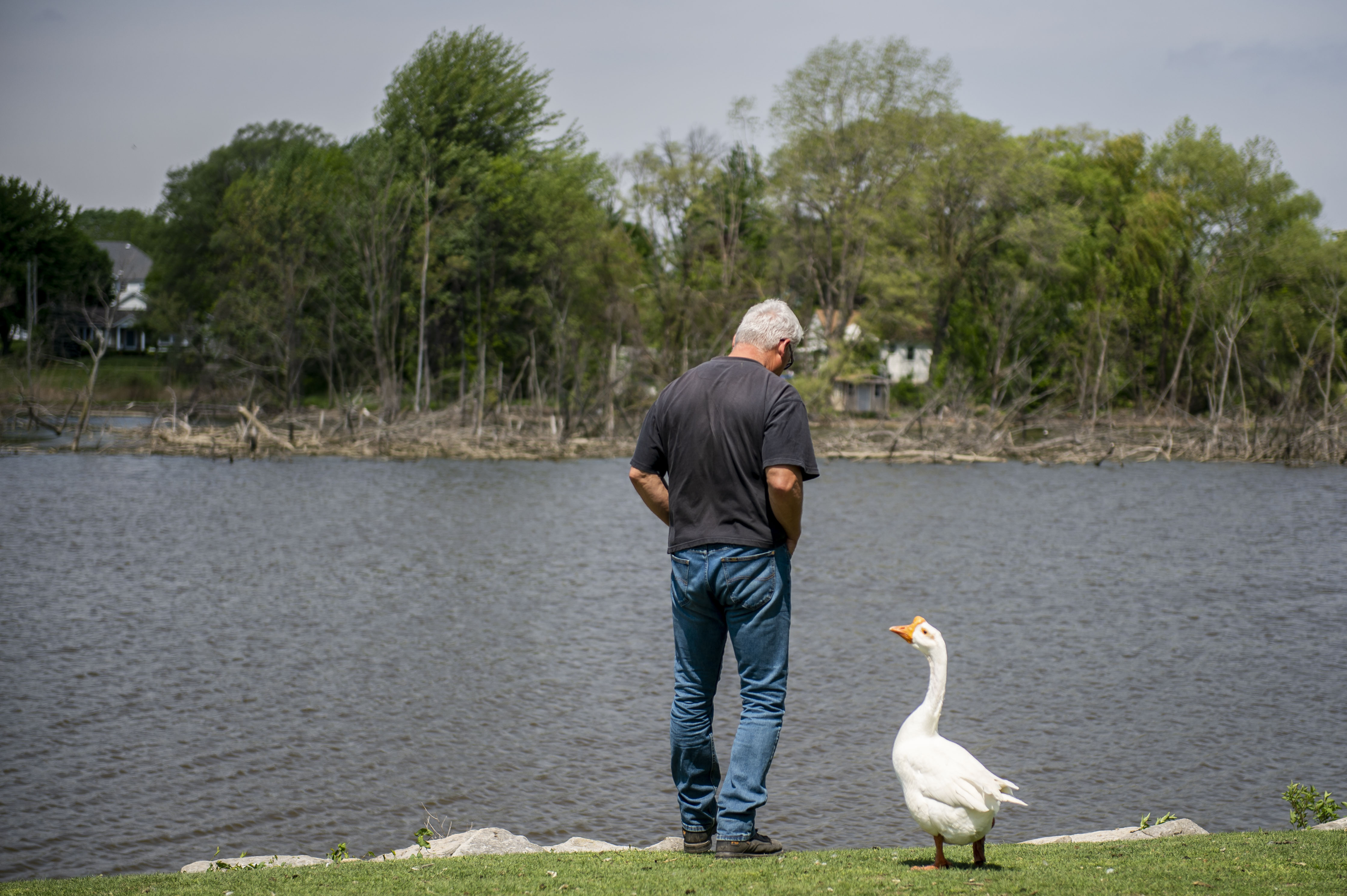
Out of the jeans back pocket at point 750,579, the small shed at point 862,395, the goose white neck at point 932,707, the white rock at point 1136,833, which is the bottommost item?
the white rock at point 1136,833

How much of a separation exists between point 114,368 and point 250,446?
36.0 meters

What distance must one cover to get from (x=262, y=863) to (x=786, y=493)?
147 inches

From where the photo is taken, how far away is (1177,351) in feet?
210

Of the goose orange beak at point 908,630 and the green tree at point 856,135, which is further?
the green tree at point 856,135

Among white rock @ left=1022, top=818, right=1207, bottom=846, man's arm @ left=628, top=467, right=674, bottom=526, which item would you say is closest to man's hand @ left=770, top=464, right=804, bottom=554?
man's arm @ left=628, top=467, right=674, bottom=526

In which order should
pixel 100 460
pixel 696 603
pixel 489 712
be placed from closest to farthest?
pixel 696 603 → pixel 489 712 → pixel 100 460

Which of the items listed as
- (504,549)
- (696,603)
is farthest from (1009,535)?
(696,603)

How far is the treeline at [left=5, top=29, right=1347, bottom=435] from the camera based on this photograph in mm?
51406

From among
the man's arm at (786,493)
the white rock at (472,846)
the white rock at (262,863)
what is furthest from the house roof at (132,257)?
the man's arm at (786,493)

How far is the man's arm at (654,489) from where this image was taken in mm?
5352

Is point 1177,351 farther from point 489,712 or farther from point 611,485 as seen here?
point 489,712

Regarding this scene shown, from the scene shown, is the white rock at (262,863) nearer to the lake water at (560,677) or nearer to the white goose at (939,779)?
the lake water at (560,677)

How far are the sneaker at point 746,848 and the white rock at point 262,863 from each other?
2.15 meters

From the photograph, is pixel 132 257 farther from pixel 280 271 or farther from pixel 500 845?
pixel 500 845
